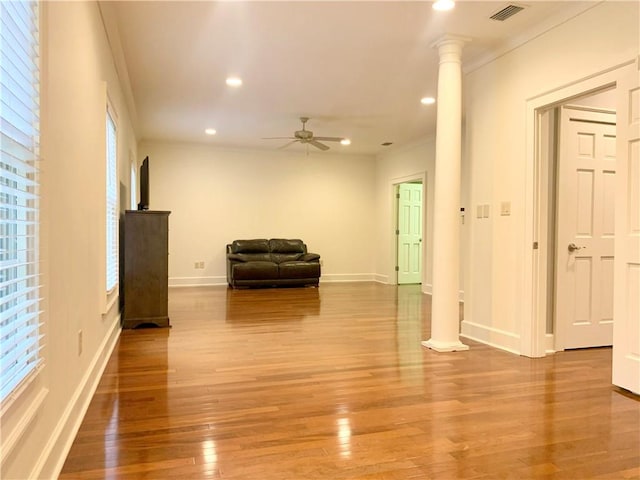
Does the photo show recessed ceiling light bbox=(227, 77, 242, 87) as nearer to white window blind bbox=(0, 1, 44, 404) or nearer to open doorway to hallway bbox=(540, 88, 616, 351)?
open doorway to hallway bbox=(540, 88, 616, 351)

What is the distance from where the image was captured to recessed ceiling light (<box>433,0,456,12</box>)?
3.20m

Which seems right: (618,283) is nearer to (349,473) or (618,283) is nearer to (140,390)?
(349,473)

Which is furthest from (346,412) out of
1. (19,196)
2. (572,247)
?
(572,247)

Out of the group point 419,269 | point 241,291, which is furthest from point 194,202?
point 419,269

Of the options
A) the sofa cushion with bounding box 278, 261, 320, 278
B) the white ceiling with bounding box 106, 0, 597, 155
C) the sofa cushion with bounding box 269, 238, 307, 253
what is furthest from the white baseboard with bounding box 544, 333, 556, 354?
the sofa cushion with bounding box 269, 238, 307, 253

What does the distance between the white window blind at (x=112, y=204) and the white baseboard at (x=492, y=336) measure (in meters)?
3.23

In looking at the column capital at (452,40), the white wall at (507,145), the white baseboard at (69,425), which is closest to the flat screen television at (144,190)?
the white baseboard at (69,425)

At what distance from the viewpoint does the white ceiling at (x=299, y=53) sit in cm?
339

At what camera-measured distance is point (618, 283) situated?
2.91 meters

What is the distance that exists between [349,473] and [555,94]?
10.1 ft

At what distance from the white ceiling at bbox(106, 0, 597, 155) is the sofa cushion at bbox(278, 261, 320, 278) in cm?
261

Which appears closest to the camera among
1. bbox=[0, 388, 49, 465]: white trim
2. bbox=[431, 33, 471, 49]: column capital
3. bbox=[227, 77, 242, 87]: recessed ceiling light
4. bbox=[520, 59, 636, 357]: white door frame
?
bbox=[0, 388, 49, 465]: white trim

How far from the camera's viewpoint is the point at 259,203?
8.93 m

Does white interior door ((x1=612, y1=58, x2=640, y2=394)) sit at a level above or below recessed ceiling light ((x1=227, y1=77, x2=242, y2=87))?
below
